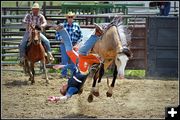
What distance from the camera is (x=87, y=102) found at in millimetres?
8539

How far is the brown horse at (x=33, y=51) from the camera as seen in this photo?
10898 millimetres

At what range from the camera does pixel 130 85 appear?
10797 mm

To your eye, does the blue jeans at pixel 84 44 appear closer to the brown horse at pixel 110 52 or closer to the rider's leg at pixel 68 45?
the rider's leg at pixel 68 45

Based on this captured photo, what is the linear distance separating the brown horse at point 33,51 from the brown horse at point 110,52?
9.52 ft

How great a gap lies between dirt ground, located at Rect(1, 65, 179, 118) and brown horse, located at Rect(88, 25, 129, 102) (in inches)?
15.3

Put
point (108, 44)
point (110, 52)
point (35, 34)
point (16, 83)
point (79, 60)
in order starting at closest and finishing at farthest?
1. point (79, 60)
2. point (108, 44)
3. point (110, 52)
4. point (35, 34)
5. point (16, 83)

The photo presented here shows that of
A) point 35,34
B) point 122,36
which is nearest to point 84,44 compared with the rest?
point 122,36

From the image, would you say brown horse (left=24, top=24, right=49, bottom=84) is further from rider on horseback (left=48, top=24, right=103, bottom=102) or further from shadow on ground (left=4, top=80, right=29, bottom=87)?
rider on horseback (left=48, top=24, right=103, bottom=102)

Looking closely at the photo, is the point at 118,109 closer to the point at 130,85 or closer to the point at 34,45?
the point at 130,85

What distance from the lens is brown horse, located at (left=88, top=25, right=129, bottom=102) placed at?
728 cm

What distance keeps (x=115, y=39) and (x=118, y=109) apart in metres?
1.13

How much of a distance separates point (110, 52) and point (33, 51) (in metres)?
3.41

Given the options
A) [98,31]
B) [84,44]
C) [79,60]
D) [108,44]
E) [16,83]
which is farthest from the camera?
[16,83]

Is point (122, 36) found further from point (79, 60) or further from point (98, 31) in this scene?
point (79, 60)
